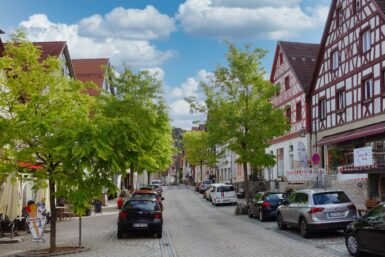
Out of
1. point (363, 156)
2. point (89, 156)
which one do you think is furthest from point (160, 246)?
point (363, 156)

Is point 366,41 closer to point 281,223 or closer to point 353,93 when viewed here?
point 353,93

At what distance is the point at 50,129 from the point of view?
14.4 m

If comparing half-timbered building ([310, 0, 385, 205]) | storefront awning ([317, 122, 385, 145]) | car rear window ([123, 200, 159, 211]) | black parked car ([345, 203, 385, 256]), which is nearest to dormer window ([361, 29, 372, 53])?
half-timbered building ([310, 0, 385, 205])

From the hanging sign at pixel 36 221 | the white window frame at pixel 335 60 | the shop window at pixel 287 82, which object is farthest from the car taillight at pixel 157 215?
the shop window at pixel 287 82

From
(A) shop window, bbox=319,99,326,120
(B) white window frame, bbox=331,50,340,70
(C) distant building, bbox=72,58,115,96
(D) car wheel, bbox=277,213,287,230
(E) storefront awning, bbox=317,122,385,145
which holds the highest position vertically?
(C) distant building, bbox=72,58,115,96

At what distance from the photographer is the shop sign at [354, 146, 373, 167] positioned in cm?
2292

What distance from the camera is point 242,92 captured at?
31641 mm

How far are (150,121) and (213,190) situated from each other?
10.7 metres

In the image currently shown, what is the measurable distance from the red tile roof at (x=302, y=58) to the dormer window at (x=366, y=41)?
28.8 ft

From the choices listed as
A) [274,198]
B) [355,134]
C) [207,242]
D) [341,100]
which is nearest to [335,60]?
[341,100]

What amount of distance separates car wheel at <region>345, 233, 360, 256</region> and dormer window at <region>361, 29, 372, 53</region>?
17.5 m

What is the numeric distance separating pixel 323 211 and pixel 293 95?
2409 cm

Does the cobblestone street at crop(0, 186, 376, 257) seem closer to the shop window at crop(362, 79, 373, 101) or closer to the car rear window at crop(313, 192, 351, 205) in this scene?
the car rear window at crop(313, 192, 351, 205)

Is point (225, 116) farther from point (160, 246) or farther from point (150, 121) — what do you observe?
point (160, 246)
